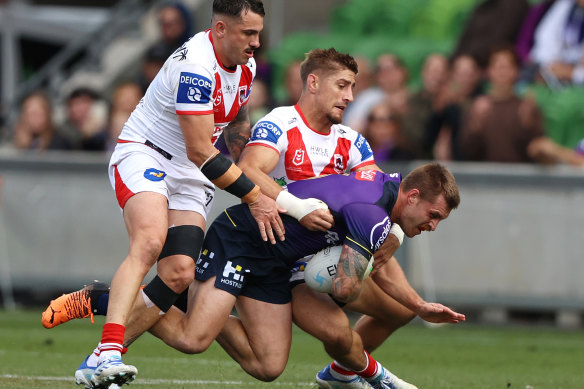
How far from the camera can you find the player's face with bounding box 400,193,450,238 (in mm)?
7406

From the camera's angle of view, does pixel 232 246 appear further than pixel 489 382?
No

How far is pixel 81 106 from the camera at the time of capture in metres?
15.3

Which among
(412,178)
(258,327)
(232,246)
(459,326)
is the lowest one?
(459,326)

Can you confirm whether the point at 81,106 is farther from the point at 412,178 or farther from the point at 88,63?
the point at 412,178

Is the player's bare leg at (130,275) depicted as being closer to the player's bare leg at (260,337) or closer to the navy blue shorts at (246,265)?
the navy blue shorts at (246,265)

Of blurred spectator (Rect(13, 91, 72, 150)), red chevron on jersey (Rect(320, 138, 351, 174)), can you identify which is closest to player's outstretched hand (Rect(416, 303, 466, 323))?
red chevron on jersey (Rect(320, 138, 351, 174))

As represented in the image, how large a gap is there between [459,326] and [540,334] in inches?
42.4

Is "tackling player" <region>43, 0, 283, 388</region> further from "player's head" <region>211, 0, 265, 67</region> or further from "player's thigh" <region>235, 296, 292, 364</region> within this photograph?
"player's thigh" <region>235, 296, 292, 364</region>

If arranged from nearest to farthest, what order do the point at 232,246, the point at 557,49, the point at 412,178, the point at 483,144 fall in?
the point at 412,178 < the point at 232,246 < the point at 483,144 < the point at 557,49

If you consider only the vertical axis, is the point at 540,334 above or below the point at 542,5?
below

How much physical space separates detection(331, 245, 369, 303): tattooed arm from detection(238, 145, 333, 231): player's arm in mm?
376

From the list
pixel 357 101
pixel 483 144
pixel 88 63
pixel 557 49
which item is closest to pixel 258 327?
pixel 483 144

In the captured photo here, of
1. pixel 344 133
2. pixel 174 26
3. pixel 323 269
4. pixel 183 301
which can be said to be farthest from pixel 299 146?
pixel 174 26

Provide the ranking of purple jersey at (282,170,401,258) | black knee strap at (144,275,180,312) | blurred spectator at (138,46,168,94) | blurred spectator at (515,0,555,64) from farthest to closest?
1. blurred spectator at (138,46,168,94)
2. blurred spectator at (515,0,555,64)
3. black knee strap at (144,275,180,312)
4. purple jersey at (282,170,401,258)
